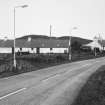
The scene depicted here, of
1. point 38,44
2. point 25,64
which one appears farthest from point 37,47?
point 25,64

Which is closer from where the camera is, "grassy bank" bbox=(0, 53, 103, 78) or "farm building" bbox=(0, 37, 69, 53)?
"grassy bank" bbox=(0, 53, 103, 78)

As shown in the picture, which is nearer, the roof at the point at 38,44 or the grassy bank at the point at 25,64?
the grassy bank at the point at 25,64

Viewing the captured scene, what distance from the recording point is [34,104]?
7.42 meters

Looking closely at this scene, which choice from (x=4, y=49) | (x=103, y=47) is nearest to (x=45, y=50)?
(x=4, y=49)

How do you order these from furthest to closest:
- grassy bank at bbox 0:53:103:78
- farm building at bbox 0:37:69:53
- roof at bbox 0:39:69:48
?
roof at bbox 0:39:69:48, farm building at bbox 0:37:69:53, grassy bank at bbox 0:53:103:78

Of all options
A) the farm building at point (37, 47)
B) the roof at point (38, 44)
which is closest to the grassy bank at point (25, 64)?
the farm building at point (37, 47)

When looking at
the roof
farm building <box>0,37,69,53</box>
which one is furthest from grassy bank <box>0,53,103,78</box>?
the roof

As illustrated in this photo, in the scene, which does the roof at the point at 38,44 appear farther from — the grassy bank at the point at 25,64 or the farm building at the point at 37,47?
the grassy bank at the point at 25,64

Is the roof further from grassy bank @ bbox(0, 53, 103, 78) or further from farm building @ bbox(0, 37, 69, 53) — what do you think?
grassy bank @ bbox(0, 53, 103, 78)

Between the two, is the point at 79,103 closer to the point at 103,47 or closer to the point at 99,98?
the point at 99,98

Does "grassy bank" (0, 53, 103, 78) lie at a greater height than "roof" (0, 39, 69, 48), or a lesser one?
lesser

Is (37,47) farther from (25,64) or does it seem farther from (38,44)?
(25,64)

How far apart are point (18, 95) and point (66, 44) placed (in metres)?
58.3

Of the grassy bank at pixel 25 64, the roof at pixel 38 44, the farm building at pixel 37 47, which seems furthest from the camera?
the roof at pixel 38 44
